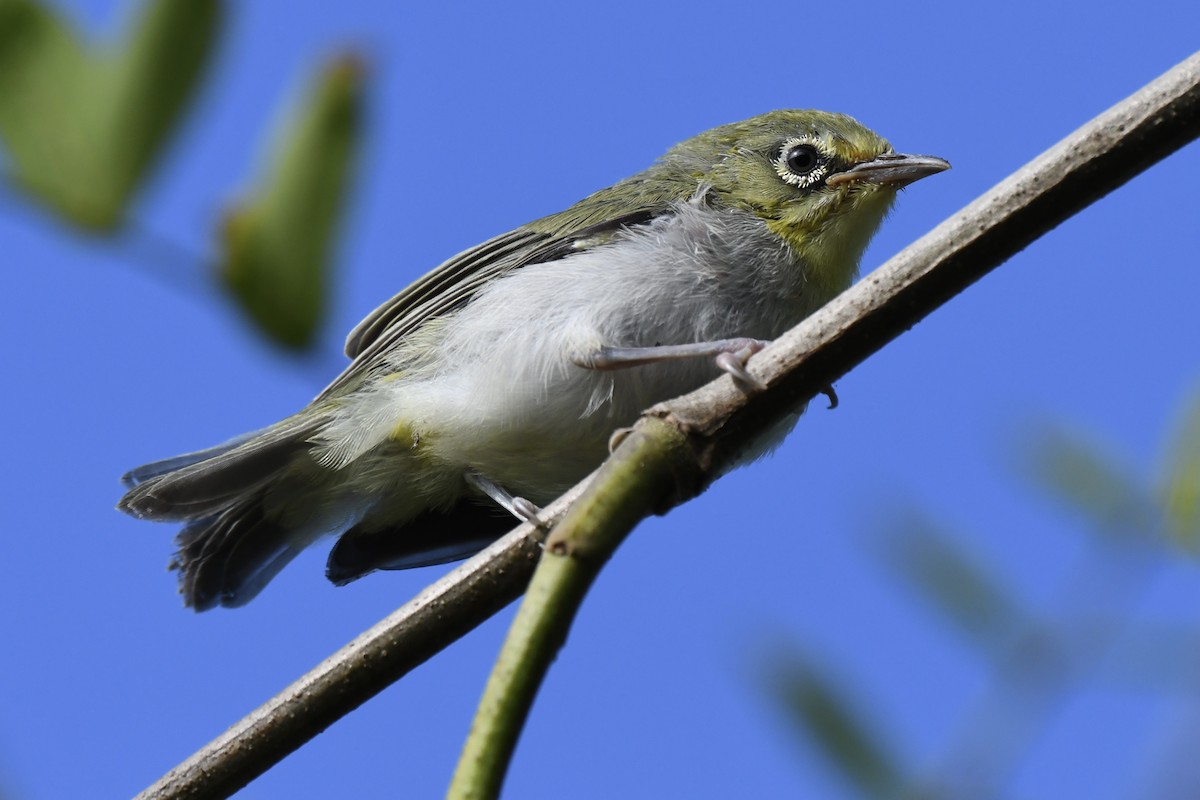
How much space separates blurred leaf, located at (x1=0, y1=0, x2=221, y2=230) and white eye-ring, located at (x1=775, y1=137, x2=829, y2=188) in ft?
12.4

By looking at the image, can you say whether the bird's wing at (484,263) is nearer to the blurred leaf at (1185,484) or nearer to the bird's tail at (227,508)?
the bird's tail at (227,508)

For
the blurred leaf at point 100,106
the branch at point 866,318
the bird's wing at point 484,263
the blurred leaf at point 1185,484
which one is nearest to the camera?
the blurred leaf at point 100,106

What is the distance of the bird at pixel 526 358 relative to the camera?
152 inches

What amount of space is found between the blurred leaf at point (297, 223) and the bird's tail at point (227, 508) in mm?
3500

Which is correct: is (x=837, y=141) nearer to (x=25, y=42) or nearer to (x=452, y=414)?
(x=452, y=414)

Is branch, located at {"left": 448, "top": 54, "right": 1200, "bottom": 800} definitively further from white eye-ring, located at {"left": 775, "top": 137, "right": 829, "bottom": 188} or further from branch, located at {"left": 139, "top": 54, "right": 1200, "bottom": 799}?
white eye-ring, located at {"left": 775, "top": 137, "right": 829, "bottom": 188}

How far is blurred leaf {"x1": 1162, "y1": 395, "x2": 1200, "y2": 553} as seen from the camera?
1425mm

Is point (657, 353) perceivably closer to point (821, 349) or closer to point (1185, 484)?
point (821, 349)

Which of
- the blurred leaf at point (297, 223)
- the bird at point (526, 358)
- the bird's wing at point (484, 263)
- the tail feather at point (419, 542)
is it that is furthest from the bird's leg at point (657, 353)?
the blurred leaf at point (297, 223)

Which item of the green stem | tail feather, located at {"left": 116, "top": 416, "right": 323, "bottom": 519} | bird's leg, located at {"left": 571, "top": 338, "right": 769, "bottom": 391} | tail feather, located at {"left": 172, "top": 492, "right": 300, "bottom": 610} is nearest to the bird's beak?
bird's leg, located at {"left": 571, "top": 338, "right": 769, "bottom": 391}

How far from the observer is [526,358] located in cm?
387

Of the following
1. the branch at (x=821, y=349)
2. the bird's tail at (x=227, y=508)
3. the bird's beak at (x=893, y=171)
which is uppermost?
the bird's beak at (x=893, y=171)

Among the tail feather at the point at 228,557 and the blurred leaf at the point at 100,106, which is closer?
the blurred leaf at the point at 100,106

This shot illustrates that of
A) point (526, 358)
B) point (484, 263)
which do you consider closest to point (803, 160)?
point (484, 263)
